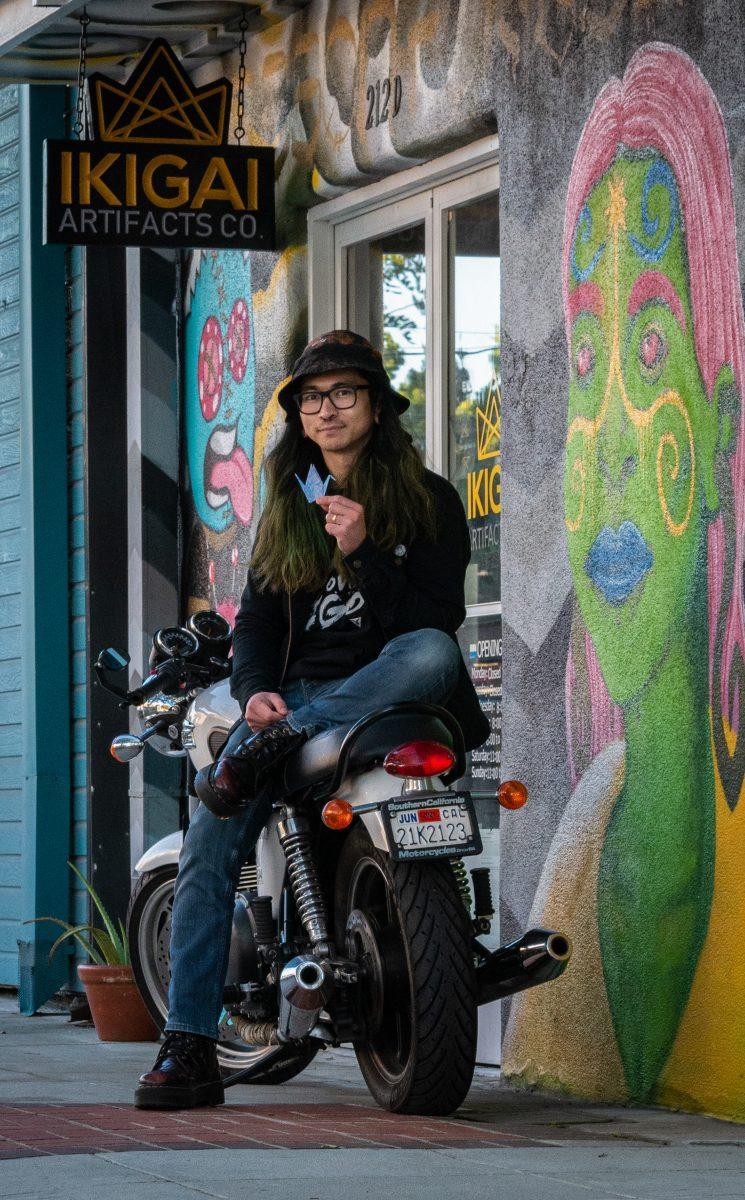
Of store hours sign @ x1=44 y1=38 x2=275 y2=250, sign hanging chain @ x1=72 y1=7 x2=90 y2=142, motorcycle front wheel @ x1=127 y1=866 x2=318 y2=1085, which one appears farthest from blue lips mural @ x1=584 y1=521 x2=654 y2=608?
sign hanging chain @ x1=72 y1=7 x2=90 y2=142

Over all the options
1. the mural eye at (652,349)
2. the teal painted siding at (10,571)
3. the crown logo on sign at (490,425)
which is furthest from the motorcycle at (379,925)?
the teal painted siding at (10,571)

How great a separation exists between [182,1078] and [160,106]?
13.2ft

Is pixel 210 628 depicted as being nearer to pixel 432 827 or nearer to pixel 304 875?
pixel 304 875

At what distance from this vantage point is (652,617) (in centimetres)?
560

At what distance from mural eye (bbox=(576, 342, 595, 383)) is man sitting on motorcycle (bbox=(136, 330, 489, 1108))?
0.61 m

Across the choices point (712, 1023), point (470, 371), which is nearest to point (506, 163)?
point (470, 371)

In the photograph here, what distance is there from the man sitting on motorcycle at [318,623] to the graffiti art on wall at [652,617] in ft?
1.68

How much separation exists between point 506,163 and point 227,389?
233 centimetres

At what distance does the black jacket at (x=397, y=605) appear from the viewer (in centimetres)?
529

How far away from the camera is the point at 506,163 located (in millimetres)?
6441

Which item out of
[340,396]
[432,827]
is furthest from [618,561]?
[432,827]

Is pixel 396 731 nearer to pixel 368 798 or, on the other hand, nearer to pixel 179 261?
pixel 368 798

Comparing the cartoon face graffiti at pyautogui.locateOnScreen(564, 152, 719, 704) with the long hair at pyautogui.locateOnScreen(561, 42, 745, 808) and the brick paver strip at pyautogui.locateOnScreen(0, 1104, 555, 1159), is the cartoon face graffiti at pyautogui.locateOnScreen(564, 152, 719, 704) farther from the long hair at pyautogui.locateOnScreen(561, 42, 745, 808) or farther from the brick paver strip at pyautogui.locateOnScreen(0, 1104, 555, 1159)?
the brick paver strip at pyautogui.locateOnScreen(0, 1104, 555, 1159)

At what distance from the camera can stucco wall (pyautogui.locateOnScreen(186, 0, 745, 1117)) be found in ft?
17.4
